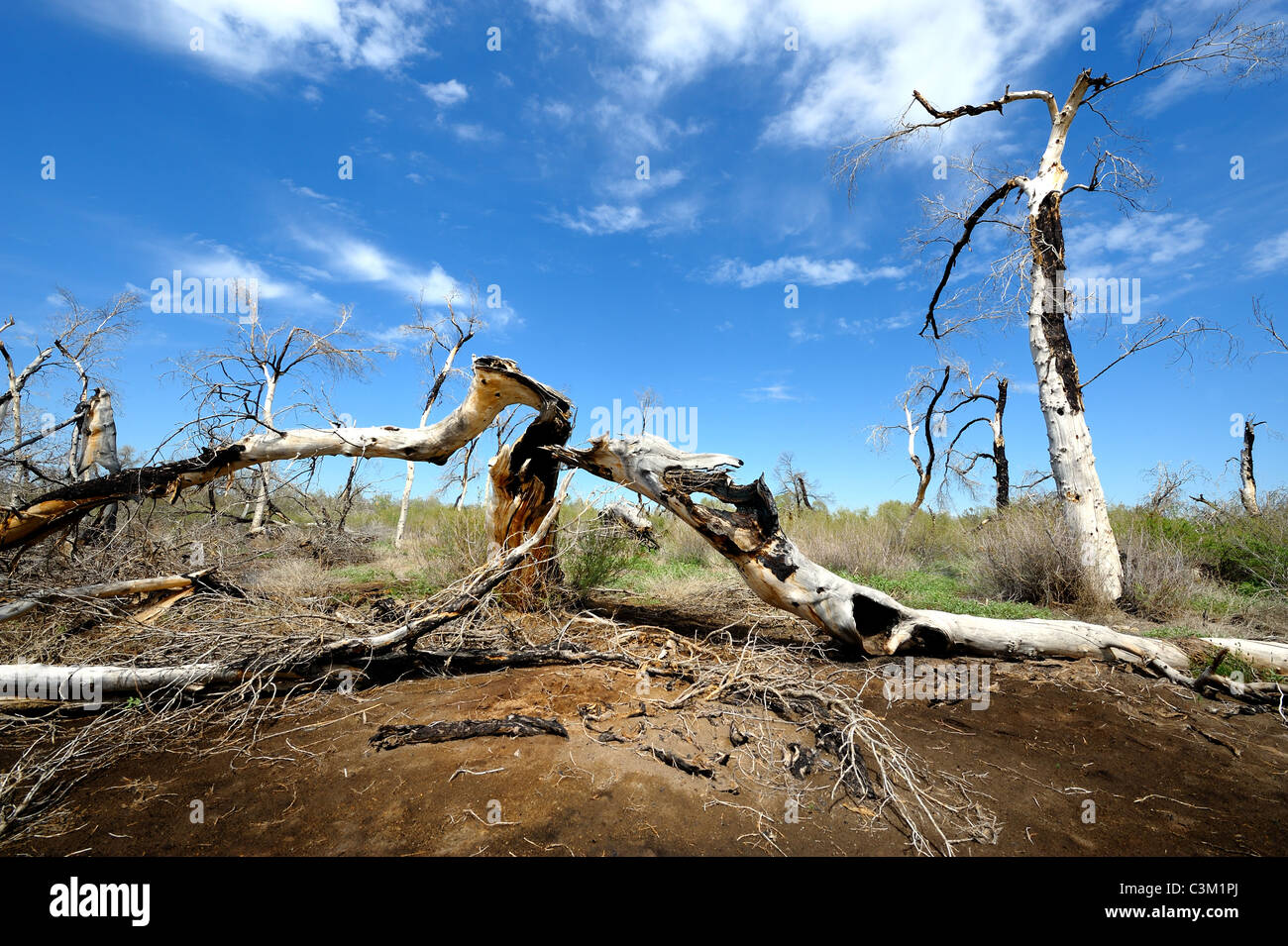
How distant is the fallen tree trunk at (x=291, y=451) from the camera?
5.83m

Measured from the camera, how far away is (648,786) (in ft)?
9.23

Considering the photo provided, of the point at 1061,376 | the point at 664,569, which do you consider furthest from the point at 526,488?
the point at 1061,376

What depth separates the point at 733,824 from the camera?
2.60 m

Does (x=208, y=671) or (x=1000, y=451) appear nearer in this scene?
(x=208, y=671)

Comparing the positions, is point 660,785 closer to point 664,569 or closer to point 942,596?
point 942,596

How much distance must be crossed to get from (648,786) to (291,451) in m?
6.00

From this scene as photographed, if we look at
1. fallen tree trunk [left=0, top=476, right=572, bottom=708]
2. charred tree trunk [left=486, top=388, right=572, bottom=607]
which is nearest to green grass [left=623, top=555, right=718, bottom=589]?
charred tree trunk [left=486, top=388, right=572, bottom=607]

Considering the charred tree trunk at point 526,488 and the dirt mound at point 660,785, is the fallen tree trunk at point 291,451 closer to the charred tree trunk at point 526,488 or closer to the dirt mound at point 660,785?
the charred tree trunk at point 526,488

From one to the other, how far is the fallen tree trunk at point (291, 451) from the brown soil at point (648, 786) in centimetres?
337

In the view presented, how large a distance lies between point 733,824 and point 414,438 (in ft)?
18.7

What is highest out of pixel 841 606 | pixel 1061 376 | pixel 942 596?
pixel 1061 376

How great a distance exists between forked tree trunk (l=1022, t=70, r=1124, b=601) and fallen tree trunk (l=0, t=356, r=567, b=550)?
6.65 m
